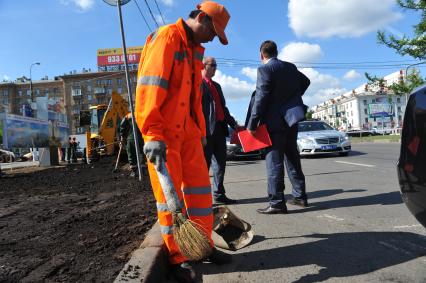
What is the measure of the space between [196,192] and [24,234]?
2.17 metres

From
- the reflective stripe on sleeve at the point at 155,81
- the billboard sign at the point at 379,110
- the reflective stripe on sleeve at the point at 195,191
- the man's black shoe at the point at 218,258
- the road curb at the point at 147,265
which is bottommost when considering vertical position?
the man's black shoe at the point at 218,258

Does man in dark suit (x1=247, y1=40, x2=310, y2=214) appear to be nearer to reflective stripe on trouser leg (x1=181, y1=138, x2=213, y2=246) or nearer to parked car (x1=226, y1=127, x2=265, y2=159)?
reflective stripe on trouser leg (x1=181, y1=138, x2=213, y2=246)

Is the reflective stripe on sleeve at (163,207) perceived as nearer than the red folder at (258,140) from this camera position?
Yes

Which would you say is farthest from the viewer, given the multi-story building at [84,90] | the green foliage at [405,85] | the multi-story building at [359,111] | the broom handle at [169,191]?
the multi-story building at [84,90]

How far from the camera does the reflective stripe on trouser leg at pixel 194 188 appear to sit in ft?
10.2

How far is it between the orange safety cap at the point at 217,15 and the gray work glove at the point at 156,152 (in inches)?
38.3

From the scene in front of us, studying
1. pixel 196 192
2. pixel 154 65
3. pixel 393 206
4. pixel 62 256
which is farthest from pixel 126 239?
pixel 393 206

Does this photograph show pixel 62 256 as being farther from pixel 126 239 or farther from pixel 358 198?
pixel 358 198

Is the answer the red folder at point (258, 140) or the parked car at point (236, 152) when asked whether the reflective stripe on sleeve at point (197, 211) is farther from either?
the parked car at point (236, 152)

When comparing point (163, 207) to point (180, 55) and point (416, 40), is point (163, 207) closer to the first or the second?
point (180, 55)

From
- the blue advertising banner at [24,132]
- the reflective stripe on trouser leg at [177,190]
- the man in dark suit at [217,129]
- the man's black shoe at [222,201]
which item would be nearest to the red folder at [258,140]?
the man in dark suit at [217,129]

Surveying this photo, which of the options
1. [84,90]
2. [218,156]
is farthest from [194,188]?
[84,90]

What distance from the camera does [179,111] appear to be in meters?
2.97

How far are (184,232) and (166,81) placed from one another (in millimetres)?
1029
